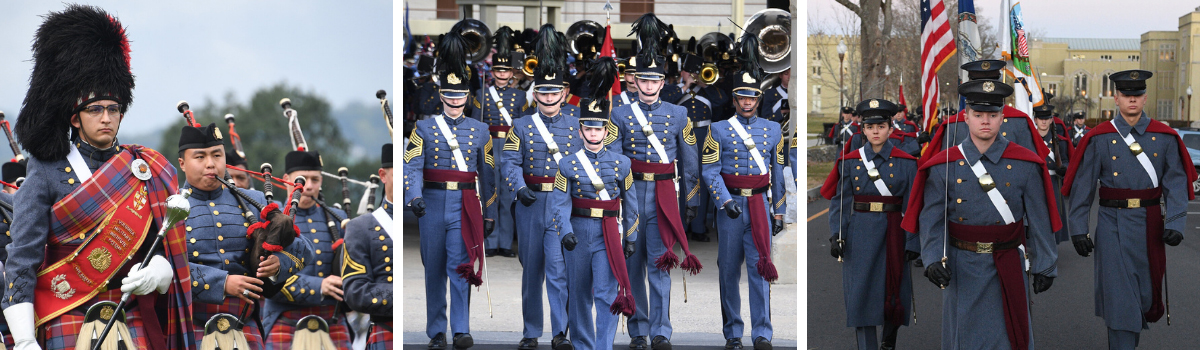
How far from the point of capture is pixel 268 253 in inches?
215

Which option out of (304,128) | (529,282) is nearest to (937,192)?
(529,282)

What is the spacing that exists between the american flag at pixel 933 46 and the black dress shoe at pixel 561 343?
241 cm

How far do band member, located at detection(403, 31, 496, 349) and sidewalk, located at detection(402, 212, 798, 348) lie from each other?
0.35 metres

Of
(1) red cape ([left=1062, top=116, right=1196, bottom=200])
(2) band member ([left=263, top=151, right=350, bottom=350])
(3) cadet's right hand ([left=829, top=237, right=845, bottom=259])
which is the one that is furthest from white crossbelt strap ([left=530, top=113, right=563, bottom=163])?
(1) red cape ([left=1062, top=116, right=1196, bottom=200])

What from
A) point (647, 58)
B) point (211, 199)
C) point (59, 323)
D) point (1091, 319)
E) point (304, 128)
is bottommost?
point (1091, 319)

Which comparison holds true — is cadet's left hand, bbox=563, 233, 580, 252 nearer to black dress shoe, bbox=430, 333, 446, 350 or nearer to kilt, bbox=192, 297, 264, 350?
black dress shoe, bbox=430, 333, 446, 350

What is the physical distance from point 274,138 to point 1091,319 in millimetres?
5877

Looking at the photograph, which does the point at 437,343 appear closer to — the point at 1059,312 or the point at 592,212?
the point at 592,212

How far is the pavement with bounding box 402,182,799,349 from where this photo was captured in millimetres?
7129

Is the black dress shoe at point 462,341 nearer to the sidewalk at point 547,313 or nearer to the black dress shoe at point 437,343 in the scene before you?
the black dress shoe at point 437,343

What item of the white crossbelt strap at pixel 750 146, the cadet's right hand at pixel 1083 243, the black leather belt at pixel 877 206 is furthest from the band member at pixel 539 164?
the cadet's right hand at pixel 1083 243

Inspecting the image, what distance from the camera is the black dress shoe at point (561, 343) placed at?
664 cm

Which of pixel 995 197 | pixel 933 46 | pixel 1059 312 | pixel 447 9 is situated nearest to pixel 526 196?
pixel 933 46

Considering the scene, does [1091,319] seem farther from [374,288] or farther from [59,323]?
[59,323]
